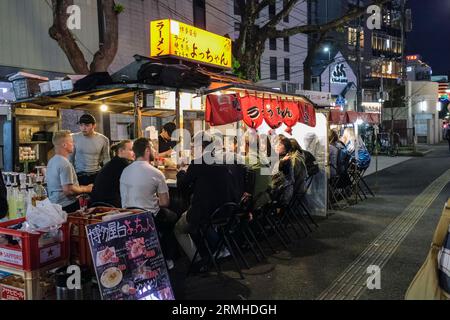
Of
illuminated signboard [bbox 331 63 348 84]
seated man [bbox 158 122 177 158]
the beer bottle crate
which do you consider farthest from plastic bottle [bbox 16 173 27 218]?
illuminated signboard [bbox 331 63 348 84]

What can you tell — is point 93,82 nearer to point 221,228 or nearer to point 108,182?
point 108,182

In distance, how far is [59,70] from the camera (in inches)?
460

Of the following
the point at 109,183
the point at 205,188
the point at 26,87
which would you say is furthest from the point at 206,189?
the point at 26,87

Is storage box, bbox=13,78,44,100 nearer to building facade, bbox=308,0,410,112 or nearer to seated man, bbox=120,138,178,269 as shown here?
seated man, bbox=120,138,178,269

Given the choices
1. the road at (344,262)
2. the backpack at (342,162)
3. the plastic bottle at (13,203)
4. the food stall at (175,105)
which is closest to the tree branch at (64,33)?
the food stall at (175,105)

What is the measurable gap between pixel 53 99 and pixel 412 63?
51.3m

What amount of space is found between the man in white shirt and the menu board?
10.4ft

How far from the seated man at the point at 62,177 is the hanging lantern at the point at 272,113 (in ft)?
12.2

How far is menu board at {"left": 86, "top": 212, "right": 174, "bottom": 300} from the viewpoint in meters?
3.63

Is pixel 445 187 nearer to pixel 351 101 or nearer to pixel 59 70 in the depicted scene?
pixel 59 70

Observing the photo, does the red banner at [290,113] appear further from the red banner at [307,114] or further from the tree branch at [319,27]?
the tree branch at [319,27]

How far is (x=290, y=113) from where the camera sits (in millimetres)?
8445

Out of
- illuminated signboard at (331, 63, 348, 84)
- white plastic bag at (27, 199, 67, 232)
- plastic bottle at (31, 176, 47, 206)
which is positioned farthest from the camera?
illuminated signboard at (331, 63, 348, 84)

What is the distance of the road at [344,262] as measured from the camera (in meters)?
4.83
